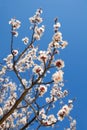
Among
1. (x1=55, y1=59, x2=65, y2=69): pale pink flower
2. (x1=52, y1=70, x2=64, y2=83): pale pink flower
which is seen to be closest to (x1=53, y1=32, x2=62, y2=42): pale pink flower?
(x1=55, y1=59, x2=65, y2=69): pale pink flower

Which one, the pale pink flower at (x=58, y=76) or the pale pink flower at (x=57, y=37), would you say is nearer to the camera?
the pale pink flower at (x=58, y=76)

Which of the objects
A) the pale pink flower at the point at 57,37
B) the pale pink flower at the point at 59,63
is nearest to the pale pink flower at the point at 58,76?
the pale pink flower at the point at 59,63

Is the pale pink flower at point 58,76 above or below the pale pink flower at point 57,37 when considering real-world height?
below

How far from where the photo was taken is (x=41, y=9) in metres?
10.3

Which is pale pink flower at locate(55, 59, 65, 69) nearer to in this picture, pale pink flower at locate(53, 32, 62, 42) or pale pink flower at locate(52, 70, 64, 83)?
pale pink flower at locate(52, 70, 64, 83)

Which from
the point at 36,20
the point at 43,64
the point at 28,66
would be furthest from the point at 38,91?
the point at 28,66

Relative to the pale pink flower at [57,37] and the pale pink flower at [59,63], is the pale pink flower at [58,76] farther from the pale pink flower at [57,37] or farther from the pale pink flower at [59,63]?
the pale pink flower at [57,37]

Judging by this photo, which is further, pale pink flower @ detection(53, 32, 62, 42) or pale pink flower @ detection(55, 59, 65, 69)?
pale pink flower @ detection(53, 32, 62, 42)

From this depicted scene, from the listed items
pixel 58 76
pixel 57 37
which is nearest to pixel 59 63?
pixel 58 76

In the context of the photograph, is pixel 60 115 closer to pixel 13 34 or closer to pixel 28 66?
pixel 13 34

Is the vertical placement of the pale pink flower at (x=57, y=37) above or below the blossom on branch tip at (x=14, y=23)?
below

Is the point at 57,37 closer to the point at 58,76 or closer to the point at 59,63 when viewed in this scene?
the point at 59,63

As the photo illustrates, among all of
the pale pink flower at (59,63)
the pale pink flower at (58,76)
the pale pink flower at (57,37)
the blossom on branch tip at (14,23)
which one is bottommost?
the pale pink flower at (58,76)

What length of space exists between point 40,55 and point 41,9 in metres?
3.15
